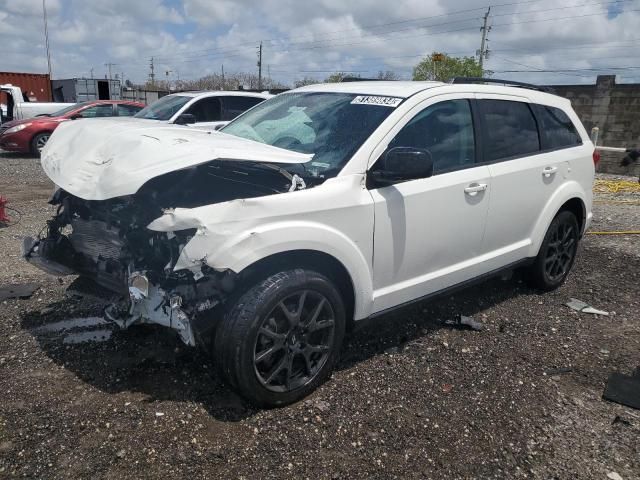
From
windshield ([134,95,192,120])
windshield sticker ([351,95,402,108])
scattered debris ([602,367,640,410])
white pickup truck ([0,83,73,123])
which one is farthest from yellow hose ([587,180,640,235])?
white pickup truck ([0,83,73,123])

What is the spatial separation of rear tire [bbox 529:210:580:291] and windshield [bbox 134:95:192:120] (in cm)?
727

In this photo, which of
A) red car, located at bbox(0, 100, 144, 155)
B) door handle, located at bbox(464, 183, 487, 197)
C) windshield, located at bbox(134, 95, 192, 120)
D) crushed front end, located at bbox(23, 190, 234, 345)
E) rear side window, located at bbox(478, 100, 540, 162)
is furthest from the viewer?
red car, located at bbox(0, 100, 144, 155)

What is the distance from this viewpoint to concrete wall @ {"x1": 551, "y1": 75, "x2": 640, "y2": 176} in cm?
1630

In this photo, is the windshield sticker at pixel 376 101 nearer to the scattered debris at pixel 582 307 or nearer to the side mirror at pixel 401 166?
the side mirror at pixel 401 166

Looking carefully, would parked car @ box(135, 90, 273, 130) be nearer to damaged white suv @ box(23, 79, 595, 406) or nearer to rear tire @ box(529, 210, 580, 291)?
damaged white suv @ box(23, 79, 595, 406)

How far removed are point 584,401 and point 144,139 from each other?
3.07m

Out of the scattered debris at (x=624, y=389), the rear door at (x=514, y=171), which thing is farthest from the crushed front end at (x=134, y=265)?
the scattered debris at (x=624, y=389)

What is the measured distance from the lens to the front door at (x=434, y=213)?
3309 millimetres

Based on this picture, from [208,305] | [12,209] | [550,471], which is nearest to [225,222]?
[208,305]

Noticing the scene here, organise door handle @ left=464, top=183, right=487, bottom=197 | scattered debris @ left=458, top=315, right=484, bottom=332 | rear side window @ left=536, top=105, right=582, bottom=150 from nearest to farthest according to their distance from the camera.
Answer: door handle @ left=464, top=183, right=487, bottom=197 < scattered debris @ left=458, top=315, right=484, bottom=332 < rear side window @ left=536, top=105, right=582, bottom=150

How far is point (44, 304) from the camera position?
4.30m

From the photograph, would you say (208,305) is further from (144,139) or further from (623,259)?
(623,259)

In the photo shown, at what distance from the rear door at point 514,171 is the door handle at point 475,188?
137 millimetres

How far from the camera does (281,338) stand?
2918 millimetres
